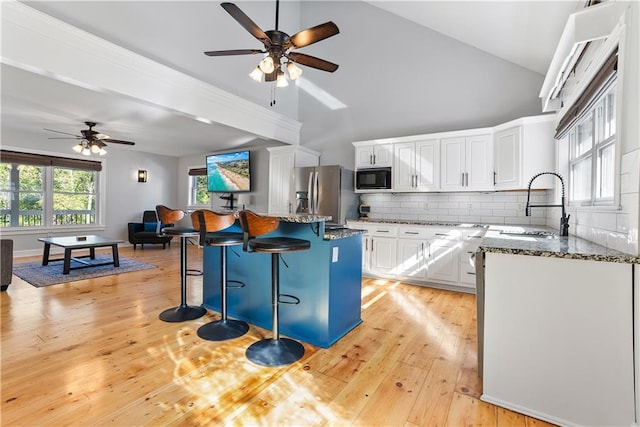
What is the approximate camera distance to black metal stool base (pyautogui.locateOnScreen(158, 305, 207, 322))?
292cm

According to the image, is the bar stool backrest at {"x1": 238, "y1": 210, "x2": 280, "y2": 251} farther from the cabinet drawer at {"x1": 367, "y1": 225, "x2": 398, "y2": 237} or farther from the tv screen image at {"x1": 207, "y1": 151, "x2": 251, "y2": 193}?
the tv screen image at {"x1": 207, "y1": 151, "x2": 251, "y2": 193}

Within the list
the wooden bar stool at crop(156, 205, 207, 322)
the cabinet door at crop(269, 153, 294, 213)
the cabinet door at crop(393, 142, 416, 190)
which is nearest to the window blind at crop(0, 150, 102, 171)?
the cabinet door at crop(269, 153, 294, 213)

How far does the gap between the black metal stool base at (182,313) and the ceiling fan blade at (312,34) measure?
2716mm

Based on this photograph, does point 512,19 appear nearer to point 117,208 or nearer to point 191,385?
point 191,385

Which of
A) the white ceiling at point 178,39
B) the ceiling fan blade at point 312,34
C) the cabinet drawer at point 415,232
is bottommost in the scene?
the cabinet drawer at point 415,232

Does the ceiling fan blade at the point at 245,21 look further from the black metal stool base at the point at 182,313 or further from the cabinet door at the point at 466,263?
the cabinet door at the point at 466,263

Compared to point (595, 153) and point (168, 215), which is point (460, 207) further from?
point (168, 215)

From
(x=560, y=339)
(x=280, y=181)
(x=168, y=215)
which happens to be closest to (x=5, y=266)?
(x=168, y=215)

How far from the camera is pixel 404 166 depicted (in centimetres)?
464

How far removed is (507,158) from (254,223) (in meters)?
3.46

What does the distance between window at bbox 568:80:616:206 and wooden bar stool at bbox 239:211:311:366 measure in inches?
81.1

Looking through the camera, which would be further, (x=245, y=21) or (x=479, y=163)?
(x=479, y=163)

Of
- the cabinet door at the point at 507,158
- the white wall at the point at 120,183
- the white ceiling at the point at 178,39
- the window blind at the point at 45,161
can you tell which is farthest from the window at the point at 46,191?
the cabinet door at the point at 507,158

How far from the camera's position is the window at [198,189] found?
8281mm
